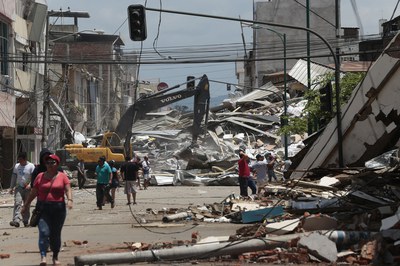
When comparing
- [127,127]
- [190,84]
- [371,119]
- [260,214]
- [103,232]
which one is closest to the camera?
[103,232]

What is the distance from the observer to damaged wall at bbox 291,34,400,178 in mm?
19719

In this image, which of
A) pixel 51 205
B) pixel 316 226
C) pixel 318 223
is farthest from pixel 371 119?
pixel 51 205

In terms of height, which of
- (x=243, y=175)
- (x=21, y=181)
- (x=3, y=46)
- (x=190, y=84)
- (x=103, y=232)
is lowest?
(x=103, y=232)

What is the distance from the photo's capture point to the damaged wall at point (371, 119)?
1972 centimetres

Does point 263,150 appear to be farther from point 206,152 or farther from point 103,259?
point 103,259

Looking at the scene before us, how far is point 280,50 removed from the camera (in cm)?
8325

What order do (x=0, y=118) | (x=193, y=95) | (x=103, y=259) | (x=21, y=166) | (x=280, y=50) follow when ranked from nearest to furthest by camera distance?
(x=103, y=259), (x=21, y=166), (x=0, y=118), (x=193, y=95), (x=280, y=50)

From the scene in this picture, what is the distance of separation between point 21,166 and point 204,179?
24.1m

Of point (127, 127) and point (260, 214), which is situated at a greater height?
point (127, 127)

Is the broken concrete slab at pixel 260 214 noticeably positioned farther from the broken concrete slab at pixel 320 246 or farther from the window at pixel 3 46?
the window at pixel 3 46

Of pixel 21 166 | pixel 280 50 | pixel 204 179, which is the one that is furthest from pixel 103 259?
pixel 280 50

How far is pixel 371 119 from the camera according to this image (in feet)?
68.0

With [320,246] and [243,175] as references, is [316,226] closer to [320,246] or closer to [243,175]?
[320,246]

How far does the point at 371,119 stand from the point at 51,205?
1072cm
